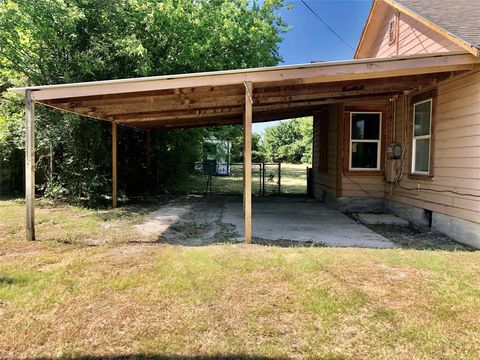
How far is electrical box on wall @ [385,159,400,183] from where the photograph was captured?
7254 mm

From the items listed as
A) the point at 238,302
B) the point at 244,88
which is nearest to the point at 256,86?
the point at 244,88

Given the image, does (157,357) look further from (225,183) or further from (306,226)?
(225,183)

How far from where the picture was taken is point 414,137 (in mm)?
6609

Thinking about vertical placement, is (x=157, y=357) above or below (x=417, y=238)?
below

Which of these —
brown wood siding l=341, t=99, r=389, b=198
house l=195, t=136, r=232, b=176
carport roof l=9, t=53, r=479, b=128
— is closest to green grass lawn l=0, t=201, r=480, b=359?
carport roof l=9, t=53, r=479, b=128

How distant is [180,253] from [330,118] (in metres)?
6.10

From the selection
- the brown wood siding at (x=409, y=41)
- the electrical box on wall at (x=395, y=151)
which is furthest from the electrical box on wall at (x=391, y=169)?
the brown wood siding at (x=409, y=41)

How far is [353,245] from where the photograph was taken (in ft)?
16.4

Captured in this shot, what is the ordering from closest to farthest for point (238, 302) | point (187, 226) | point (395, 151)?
point (238, 302) → point (187, 226) → point (395, 151)

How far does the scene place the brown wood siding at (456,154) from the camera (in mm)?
4832

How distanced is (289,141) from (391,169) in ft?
84.7

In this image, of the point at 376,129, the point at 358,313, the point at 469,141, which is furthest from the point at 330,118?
the point at 358,313

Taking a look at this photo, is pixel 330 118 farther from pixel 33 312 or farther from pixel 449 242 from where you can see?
pixel 33 312

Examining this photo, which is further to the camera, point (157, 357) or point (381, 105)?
point (381, 105)
